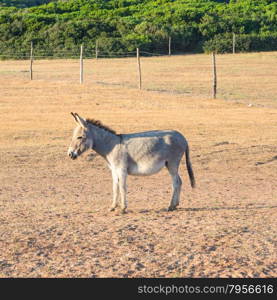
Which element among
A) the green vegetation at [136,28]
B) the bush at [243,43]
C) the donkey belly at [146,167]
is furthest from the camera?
the bush at [243,43]

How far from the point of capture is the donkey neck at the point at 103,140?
10.9 m

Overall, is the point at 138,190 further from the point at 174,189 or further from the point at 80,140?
the point at 80,140

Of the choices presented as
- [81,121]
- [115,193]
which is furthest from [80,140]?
A: [115,193]

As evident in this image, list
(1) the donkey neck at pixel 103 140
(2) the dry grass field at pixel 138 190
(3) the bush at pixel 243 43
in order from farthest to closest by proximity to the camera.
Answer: (3) the bush at pixel 243 43 → (1) the donkey neck at pixel 103 140 → (2) the dry grass field at pixel 138 190

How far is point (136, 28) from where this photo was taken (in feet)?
184

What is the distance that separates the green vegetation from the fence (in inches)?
92.6

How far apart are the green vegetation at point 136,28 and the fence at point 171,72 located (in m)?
2.35

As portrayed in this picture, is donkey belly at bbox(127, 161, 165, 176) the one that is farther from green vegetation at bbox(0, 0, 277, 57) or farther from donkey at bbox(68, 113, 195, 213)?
green vegetation at bbox(0, 0, 277, 57)

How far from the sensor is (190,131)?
20734mm

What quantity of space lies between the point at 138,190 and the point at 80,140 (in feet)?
8.84

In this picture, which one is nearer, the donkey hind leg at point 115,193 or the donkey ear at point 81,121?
the donkey ear at point 81,121

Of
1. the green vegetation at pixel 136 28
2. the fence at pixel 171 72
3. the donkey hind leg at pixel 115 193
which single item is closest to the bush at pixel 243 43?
the green vegetation at pixel 136 28

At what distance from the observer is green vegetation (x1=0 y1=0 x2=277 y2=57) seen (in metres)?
52.7

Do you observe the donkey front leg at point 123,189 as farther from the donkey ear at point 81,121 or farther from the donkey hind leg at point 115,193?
the donkey ear at point 81,121
